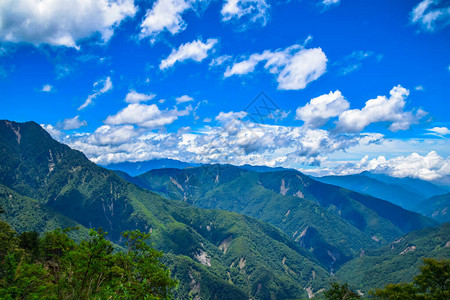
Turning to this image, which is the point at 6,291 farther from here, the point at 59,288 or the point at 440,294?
the point at 440,294

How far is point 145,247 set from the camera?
29.5m

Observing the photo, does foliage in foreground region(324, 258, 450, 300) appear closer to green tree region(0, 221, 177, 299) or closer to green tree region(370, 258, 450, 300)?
green tree region(370, 258, 450, 300)

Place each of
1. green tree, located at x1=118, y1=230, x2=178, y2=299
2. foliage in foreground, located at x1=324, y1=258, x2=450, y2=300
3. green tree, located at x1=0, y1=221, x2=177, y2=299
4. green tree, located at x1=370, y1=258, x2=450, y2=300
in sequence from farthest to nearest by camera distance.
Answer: green tree, located at x1=370, y1=258, x2=450, y2=300 → foliage in foreground, located at x1=324, y1=258, x2=450, y2=300 → green tree, located at x1=118, y1=230, x2=178, y2=299 → green tree, located at x1=0, y1=221, x2=177, y2=299

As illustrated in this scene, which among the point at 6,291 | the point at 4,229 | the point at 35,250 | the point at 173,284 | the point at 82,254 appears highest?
the point at 82,254

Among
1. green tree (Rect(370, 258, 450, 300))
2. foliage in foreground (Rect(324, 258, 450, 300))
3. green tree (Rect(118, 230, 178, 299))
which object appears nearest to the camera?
green tree (Rect(118, 230, 178, 299))

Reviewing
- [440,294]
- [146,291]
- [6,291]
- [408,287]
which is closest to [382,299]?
[408,287]

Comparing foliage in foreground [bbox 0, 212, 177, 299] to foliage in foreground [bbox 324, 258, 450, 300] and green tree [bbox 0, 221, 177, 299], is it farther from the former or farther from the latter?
foliage in foreground [bbox 324, 258, 450, 300]

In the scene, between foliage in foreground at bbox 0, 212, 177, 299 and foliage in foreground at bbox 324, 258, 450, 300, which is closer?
foliage in foreground at bbox 0, 212, 177, 299

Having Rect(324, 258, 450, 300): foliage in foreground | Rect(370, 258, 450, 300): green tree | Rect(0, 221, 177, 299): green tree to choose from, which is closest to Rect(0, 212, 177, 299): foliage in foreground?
Rect(0, 221, 177, 299): green tree

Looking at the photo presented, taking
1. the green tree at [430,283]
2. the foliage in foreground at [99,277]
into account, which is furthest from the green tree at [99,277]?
the green tree at [430,283]

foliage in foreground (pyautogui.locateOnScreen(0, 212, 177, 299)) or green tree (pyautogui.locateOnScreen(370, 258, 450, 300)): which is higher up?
foliage in foreground (pyautogui.locateOnScreen(0, 212, 177, 299))

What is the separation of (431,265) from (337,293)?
2140 cm

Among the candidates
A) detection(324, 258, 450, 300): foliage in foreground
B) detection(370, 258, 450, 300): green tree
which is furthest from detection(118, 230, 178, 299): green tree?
detection(370, 258, 450, 300): green tree

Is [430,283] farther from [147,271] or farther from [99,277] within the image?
[99,277]
